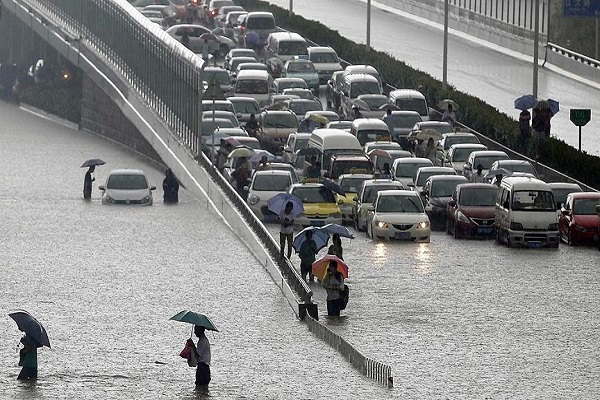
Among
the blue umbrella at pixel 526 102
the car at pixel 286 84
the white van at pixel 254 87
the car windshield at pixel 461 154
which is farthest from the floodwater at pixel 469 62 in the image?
the car windshield at pixel 461 154

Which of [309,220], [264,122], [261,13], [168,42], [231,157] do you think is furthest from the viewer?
[261,13]

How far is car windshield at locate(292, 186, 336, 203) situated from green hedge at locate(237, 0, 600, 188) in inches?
303

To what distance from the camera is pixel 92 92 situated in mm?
85750

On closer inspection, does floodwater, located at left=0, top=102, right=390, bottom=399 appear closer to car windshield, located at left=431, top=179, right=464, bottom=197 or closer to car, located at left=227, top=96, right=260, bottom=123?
car windshield, located at left=431, top=179, right=464, bottom=197

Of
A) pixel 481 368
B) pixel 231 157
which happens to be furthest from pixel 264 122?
pixel 481 368

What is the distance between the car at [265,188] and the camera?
51.8 metres

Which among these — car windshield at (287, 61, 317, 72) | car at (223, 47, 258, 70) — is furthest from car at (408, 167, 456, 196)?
car at (223, 47, 258, 70)

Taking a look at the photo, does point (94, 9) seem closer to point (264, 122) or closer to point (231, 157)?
point (264, 122)

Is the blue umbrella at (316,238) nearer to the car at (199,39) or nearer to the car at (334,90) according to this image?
the car at (334,90)

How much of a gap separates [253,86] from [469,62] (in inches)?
664

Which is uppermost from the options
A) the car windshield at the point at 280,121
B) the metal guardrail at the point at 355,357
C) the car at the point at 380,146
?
the car windshield at the point at 280,121

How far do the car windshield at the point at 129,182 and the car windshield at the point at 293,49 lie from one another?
75.7 feet

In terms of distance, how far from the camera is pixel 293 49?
82500 millimetres

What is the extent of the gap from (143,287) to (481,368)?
1131cm
